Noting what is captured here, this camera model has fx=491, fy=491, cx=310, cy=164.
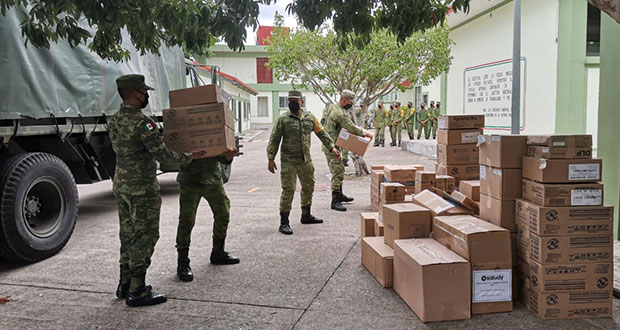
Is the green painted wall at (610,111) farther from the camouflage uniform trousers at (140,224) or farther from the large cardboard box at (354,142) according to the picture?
the camouflage uniform trousers at (140,224)

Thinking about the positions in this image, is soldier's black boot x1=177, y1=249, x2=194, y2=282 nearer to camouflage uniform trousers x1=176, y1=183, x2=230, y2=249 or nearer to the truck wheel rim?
camouflage uniform trousers x1=176, y1=183, x2=230, y2=249

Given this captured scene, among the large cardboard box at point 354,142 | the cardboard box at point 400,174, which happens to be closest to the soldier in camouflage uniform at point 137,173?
the cardboard box at point 400,174

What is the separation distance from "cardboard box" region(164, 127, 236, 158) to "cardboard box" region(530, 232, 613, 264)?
97.2 inches

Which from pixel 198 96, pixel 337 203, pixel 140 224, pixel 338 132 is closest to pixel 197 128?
pixel 198 96

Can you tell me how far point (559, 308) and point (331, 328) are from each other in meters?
1.55

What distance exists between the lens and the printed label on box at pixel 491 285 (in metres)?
3.43

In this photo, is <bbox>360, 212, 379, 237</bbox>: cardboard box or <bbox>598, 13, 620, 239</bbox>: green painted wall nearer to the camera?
<bbox>360, 212, 379, 237</bbox>: cardboard box

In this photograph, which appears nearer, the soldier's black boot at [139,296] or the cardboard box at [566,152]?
the cardboard box at [566,152]

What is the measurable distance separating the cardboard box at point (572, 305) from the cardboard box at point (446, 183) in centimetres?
183

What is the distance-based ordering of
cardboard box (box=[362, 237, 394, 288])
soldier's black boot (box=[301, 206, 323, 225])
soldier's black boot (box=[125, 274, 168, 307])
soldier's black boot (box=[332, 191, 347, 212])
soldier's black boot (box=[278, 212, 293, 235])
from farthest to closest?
1. soldier's black boot (box=[332, 191, 347, 212])
2. soldier's black boot (box=[301, 206, 323, 225])
3. soldier's black boot (box=[278, 212, 293, 235])
4. cardboard box (box=[362, 237, 394, 288])
5. soldier's black boot (box=[125, 274, 168, 307])

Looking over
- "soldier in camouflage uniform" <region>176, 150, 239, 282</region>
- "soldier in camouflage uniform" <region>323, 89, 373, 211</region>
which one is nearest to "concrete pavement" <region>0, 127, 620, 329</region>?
"soldier in camouflage uniform" <region>176, 150, 239, 282</region>

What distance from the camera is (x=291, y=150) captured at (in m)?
5.90

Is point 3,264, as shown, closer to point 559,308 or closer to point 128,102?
point 128,102

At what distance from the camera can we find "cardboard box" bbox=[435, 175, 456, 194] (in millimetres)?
5078
